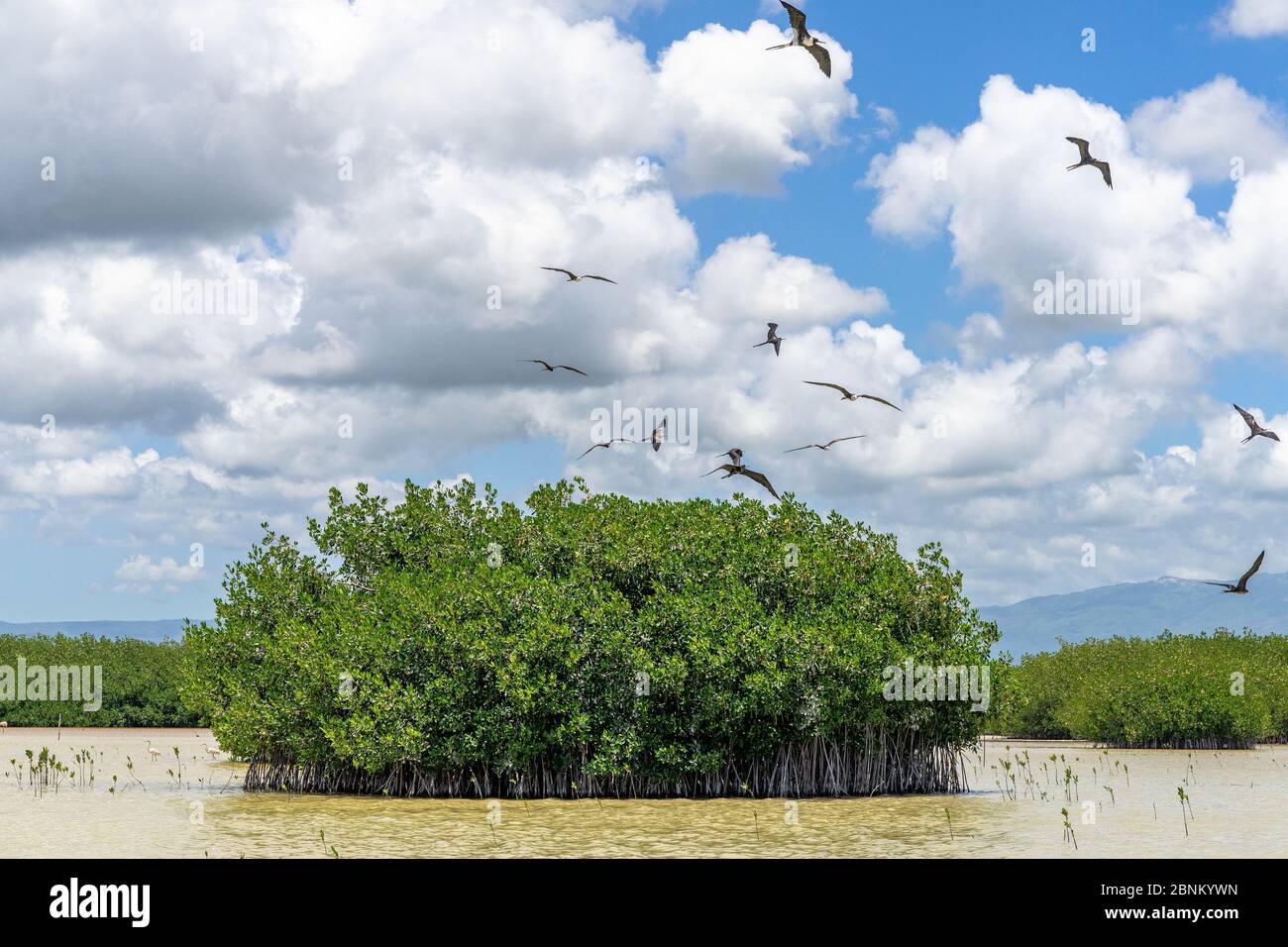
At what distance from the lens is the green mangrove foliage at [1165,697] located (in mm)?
→ 43062

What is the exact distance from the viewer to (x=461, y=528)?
103 ft

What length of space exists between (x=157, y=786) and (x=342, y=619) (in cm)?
743

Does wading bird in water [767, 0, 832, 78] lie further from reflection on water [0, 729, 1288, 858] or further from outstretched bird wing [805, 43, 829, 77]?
reflection on water [0, 729, 1288, 858]

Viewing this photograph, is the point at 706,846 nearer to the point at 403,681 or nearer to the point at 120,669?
the point at 403,681

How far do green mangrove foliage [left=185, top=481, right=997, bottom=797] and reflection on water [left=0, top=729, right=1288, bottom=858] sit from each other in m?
0.96

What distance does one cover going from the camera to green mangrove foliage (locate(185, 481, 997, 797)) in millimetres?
26141

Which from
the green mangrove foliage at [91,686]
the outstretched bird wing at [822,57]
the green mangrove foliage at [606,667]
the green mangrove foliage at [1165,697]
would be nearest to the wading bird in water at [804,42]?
the outstretched bird wing at [822,57]

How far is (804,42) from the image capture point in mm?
19125


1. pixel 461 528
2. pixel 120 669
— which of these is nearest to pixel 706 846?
pixel 461 528

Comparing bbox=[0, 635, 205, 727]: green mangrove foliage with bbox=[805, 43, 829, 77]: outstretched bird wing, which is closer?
bbox=[805, 43, 829, 77]: outstretched bird wing

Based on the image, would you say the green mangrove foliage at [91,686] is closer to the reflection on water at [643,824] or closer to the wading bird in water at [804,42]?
the reflection on water at [643,824]

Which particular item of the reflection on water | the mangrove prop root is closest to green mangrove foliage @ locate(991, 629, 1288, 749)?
the mangrove prop root

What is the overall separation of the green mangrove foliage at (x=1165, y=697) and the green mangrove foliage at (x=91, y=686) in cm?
3628

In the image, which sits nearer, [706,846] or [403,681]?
[706,846]
